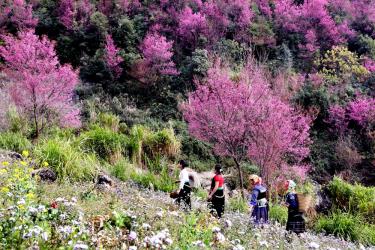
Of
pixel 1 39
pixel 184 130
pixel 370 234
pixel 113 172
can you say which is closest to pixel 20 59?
pixel 113 172

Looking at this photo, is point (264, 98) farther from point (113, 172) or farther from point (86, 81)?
point (86, 81)

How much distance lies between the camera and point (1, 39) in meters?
21.2

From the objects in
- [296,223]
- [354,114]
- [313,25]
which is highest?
[313,25]

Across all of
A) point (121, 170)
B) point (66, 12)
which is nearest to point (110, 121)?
point (121, 170)

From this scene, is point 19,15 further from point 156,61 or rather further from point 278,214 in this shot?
point 278,214

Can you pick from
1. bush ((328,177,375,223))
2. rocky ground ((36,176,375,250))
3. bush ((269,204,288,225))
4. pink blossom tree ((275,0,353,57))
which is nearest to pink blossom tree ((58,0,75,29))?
pink blossom tree ((275,0,353,57))

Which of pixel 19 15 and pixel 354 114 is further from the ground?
pixel 19 15

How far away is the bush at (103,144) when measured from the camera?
13.3 m

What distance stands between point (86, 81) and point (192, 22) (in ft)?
20.9

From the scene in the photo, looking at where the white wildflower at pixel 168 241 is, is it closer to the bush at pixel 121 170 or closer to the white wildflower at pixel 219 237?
the white wildflower at pixel 219 237

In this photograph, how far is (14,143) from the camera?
40.3 feet

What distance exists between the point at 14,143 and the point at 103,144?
2.71 meters

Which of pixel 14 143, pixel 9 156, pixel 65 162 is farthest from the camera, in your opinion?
pixel 14 143

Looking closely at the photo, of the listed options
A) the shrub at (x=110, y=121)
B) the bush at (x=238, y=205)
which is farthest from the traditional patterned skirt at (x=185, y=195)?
the shrub at (x=110, y=121)
